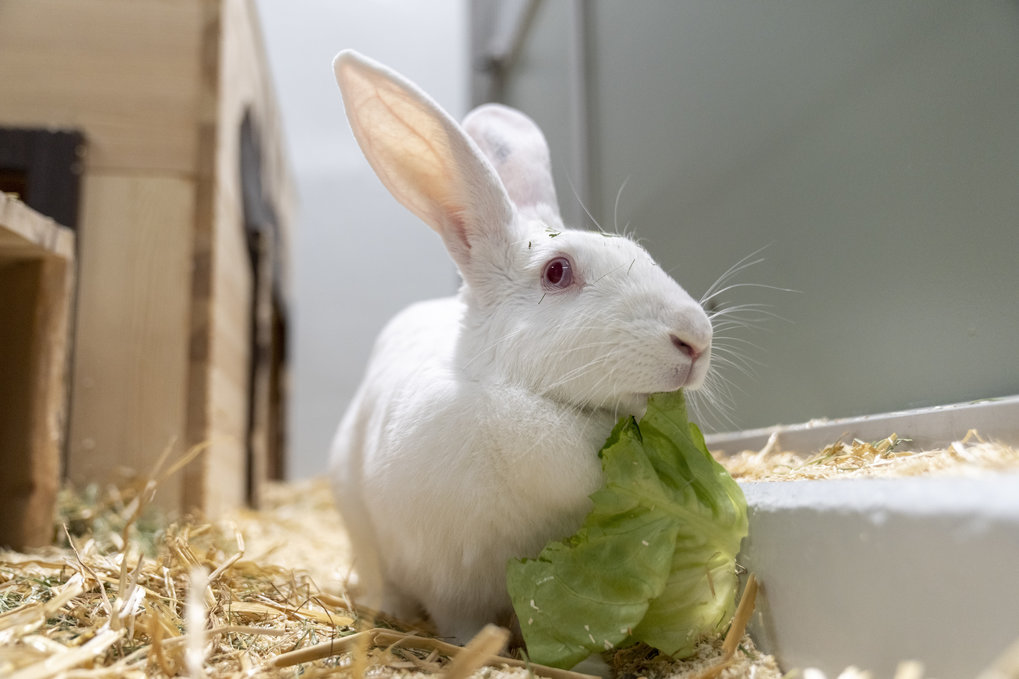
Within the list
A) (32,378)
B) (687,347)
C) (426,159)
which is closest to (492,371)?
(687,347)

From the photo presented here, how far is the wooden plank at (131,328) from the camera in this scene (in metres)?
3.07

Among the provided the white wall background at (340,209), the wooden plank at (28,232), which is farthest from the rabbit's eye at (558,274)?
the white wall background at (340,209)

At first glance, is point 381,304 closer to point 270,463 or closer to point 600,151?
point 270,463

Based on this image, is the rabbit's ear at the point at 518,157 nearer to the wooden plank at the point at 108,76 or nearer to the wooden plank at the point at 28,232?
the wooden plank at the point at 28,232

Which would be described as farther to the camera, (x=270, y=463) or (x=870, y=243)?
(x=270, y=463)

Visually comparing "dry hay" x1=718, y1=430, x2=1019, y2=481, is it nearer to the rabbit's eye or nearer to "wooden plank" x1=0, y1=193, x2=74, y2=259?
the rabbit's eye

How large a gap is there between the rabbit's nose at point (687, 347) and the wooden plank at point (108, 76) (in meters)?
2.64

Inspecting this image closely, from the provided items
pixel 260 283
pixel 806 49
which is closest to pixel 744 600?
Answer: pixel 806 49

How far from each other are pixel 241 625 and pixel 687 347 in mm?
1039

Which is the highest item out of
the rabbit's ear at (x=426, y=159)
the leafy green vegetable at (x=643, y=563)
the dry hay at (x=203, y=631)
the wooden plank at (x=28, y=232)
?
the rabbit's ear at (x=426, y=159)

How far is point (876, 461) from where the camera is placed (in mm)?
1458

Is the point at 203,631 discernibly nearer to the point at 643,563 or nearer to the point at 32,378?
the point at 643,563

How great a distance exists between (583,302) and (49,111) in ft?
9.15

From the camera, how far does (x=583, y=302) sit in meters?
1.61
